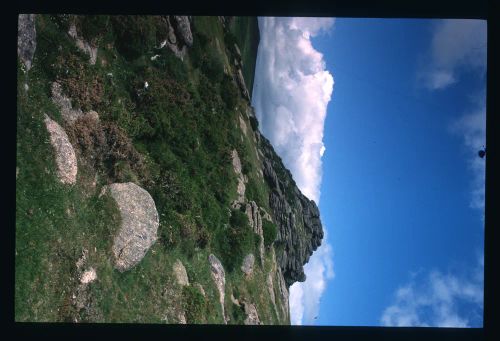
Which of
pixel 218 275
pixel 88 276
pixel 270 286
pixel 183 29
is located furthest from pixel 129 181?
pixel 270 286

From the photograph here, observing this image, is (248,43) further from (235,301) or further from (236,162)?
(235,301)

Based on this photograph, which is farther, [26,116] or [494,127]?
[26,116]

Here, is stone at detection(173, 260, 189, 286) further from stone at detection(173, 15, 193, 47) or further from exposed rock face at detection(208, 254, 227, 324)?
stone at detection(173, 15, 193, 47)

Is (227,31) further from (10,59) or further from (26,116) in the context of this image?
(10,59)

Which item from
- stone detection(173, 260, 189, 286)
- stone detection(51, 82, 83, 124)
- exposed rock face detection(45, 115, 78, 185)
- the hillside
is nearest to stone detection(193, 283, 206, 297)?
the hillside

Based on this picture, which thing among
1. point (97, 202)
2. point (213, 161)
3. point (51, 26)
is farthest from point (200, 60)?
point (97, 202)

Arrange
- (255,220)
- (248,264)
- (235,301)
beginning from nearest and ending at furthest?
(235,301), (248,264), (255,220)
